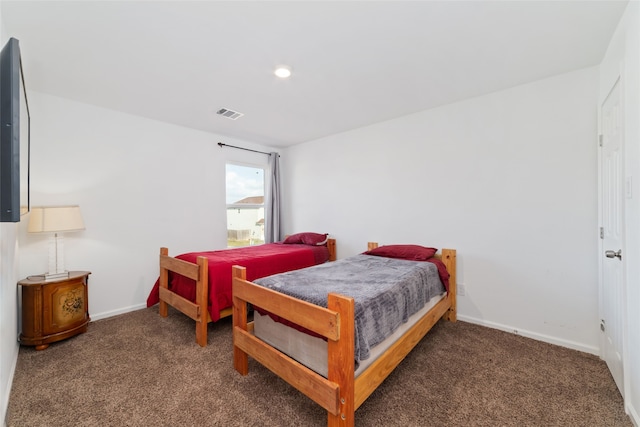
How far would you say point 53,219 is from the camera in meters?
2.29

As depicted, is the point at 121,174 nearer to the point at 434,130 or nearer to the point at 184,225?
the point at 184,225

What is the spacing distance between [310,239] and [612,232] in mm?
2941

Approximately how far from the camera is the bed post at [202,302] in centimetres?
224

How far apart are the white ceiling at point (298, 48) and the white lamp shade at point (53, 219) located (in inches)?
45.4

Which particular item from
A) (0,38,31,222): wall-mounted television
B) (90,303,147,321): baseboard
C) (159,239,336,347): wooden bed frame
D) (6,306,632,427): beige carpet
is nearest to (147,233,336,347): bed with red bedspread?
(159,239,336,347): wooden bed frame

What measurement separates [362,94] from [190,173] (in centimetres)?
252

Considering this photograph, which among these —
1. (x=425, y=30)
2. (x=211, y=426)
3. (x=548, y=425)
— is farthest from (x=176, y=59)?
(x=548, y=425)

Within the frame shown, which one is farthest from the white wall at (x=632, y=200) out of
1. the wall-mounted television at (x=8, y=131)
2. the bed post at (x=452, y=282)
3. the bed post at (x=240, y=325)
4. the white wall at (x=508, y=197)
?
the wall-mounted television at (x=8, y=131)

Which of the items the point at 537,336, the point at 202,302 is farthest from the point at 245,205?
the point at 537,336

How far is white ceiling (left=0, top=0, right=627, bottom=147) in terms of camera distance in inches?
60.3

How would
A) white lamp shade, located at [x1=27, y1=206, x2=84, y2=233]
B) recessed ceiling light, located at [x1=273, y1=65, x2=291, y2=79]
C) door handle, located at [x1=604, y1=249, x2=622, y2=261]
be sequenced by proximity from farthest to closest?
white lamp shade, located at [x1=27, y1=206, x2=84, y2=233]
recessed ceiling light, located at [x1=273, y1=65, x2=291, y2=79]
door handle, located at [x1=604, y1=249, x2=622, y2=261]

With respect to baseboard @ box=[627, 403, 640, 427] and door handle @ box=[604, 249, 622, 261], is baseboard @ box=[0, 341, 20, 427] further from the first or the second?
door handle @ box=[604, 249, 622, 261]

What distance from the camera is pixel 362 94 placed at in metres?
2.61

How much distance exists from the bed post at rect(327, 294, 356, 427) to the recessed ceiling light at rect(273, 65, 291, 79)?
1.83 meters
